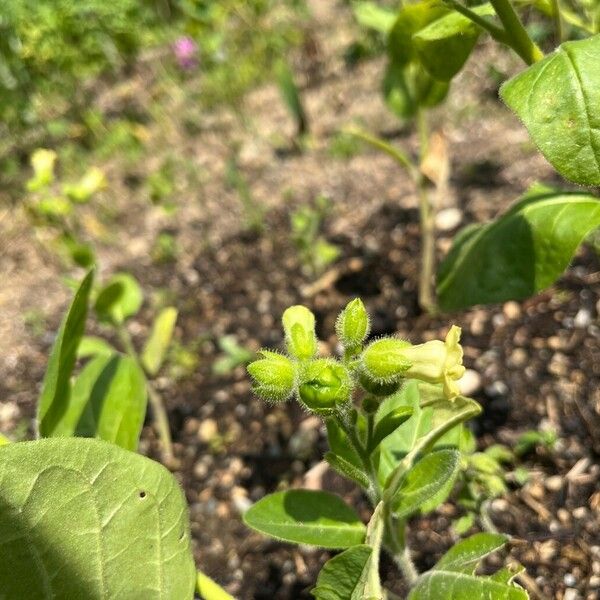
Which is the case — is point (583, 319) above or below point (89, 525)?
below

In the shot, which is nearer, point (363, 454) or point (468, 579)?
point (468, 579)

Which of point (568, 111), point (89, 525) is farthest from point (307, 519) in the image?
point (568, 111)

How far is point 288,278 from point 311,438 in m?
0.81

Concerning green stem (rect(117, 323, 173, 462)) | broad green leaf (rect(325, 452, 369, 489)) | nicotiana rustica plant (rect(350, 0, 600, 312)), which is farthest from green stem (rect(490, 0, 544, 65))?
green stem (rect(117, 323, 173, 462))

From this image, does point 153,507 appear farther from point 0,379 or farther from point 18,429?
point 0,379

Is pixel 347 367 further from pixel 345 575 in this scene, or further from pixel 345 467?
pixel 345 575

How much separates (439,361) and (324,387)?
0.21 m

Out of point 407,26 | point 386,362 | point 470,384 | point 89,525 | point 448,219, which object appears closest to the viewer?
point 89,525

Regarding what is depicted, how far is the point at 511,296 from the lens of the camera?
146 cm

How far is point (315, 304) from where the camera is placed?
99.4 inches

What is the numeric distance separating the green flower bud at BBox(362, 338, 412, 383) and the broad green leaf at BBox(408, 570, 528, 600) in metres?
0.29

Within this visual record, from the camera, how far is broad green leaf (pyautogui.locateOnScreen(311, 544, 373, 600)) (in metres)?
1.04

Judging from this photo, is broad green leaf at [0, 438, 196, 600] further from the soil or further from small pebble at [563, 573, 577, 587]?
small pebble at [563, 573, 577, 587]

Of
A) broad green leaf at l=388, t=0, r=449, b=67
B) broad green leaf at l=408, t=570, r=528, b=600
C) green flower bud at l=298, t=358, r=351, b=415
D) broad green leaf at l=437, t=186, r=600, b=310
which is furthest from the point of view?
broad green leaf at l=388, t=0, r=449, b=67
